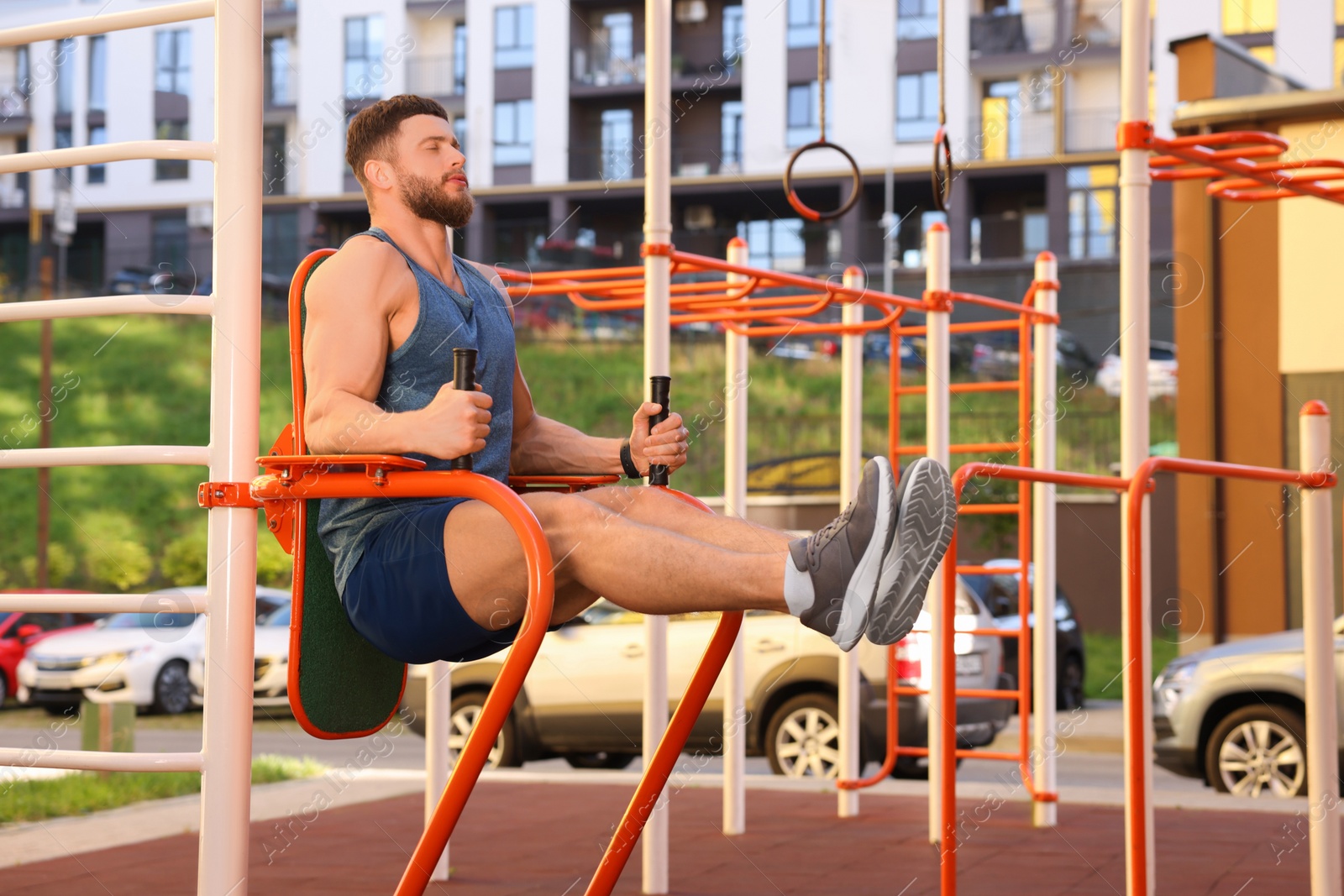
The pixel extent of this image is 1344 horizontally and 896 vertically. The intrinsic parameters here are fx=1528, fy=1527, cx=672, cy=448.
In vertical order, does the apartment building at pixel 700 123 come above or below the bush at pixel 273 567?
above

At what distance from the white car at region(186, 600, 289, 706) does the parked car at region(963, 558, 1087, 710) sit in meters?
4.94

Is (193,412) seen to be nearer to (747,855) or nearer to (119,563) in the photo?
(119,563)

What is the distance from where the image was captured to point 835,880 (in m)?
4.36

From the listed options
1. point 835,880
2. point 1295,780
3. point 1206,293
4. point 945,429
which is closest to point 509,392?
point 835,880

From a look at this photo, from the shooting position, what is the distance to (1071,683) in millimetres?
12312

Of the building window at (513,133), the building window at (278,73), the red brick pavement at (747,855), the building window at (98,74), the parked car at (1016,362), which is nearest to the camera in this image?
the red brick pavement at (747,855)

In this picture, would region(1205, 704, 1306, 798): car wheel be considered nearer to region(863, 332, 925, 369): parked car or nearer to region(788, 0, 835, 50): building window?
region(863, 332, 925, 369): parked car

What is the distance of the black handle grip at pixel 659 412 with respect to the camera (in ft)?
8.99

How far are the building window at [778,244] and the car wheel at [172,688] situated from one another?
56.0ft

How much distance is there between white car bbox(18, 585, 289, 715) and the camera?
1322cm

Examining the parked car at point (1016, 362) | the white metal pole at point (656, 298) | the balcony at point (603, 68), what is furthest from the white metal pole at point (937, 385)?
the balcony at point (603, 68)

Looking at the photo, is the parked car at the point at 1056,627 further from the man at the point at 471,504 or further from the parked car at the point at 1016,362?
the parked car at the point at 1016,362

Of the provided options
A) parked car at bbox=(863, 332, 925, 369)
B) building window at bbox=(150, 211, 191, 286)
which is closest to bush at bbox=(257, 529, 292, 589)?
parked car at bbox=(863, 332, 925, 369)

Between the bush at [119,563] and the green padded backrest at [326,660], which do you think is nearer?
the green padded backrest at [326,660]
